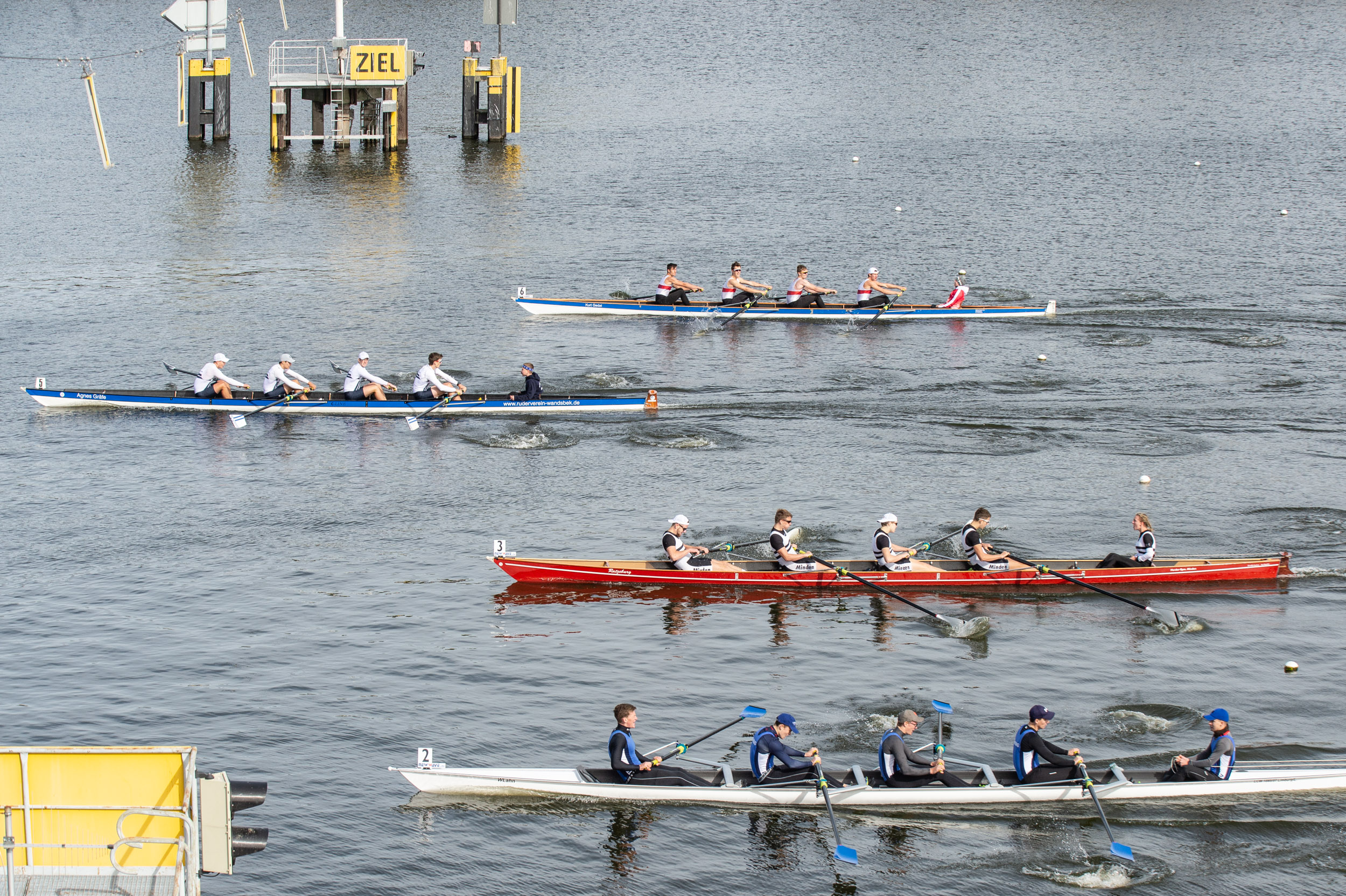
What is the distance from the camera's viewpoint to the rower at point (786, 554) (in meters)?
25.7

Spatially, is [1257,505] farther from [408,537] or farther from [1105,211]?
[1105,211]

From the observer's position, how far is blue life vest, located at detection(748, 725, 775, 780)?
18906 millimetres

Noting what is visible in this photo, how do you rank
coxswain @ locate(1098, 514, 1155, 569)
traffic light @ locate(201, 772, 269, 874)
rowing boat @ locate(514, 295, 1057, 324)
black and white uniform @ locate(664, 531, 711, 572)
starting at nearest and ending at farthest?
1. traffic light @ locate(201, 772, 269, 874)
2. coxswain @ locate(1098, 514, 1155, 569)
3. black and white uniform @ locate(664, 531, 711, 572)
4. rowing boat @ locate(514, 295, 1057, 324)

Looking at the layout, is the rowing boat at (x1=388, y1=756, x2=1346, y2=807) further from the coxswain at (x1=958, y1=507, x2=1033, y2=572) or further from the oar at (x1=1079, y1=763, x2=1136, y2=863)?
the coxswain at (x1=958, y1=507, x2=1033, y2=572)

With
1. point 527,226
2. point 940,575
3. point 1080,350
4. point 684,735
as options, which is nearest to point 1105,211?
point 1080,350

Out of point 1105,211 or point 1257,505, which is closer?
point 1257,505

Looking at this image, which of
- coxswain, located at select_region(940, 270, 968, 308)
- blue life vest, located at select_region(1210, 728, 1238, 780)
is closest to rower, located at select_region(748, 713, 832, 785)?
blue life vest, located at select_region(1210, 728, 1238, 780)

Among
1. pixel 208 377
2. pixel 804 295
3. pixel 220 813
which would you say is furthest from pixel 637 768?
pixel 804 295

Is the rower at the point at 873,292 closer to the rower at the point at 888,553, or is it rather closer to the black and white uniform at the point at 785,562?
the rower at the point at 888,553

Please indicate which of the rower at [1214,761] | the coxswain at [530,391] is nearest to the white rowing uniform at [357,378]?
the coxswain at [530,391]

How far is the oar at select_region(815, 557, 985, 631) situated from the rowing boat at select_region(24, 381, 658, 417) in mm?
11679

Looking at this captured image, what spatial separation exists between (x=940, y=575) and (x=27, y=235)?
1877 inches

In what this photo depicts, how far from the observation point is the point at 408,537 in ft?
94.8

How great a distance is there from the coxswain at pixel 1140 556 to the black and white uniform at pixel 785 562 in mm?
5519
